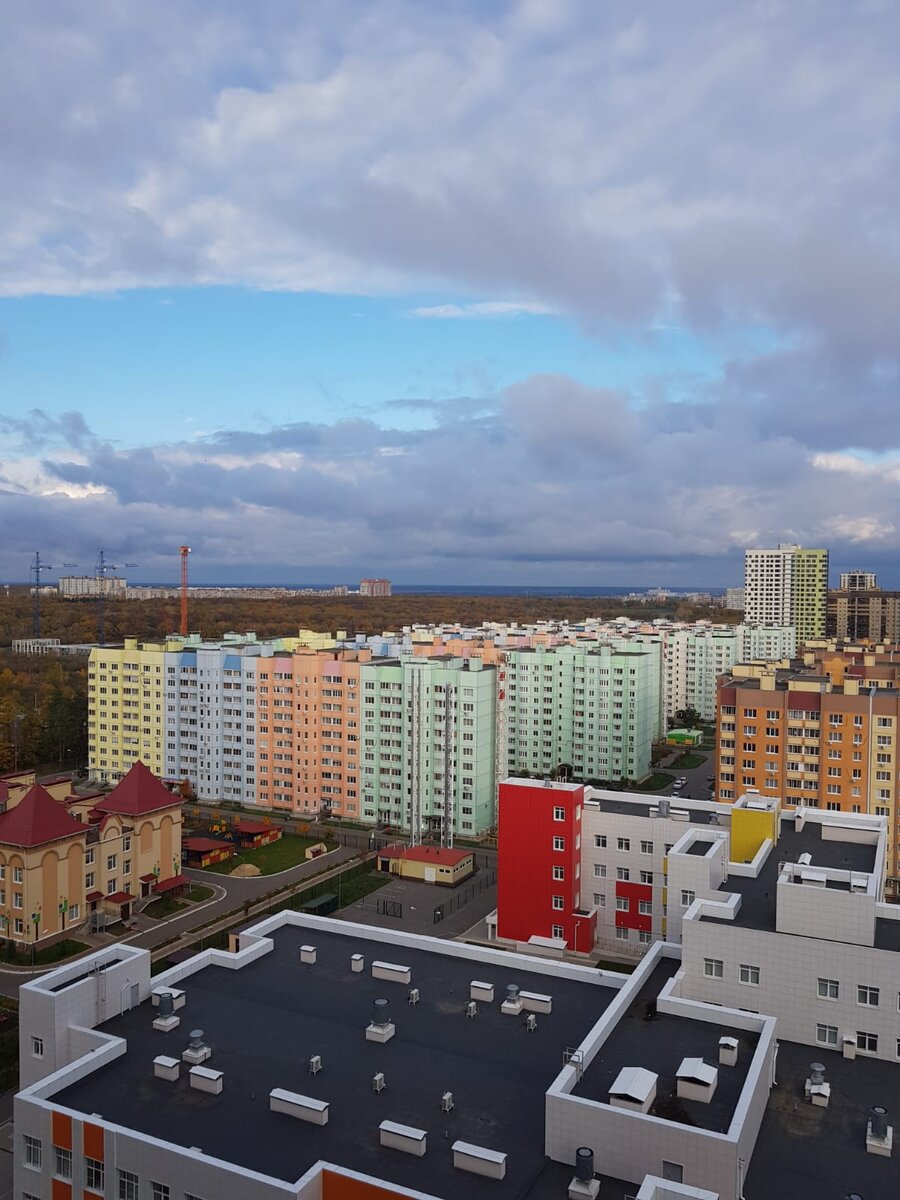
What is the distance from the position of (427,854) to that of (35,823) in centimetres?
1798

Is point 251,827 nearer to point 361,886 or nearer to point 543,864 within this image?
point 361,886

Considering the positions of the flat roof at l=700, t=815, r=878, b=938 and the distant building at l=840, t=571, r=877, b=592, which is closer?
the flat roof at l=700, t=815, r=878, b=938

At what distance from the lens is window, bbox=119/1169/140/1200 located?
48.0 feet

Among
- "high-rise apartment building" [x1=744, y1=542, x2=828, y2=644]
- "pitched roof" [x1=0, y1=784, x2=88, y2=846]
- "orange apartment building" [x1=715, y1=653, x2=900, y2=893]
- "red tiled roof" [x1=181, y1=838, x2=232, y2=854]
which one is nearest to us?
"pitched roof" [x1=0, y1=784, x2=88, y2=846]

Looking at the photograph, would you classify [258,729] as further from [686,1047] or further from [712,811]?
[686,1047]

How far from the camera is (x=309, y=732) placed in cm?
5691

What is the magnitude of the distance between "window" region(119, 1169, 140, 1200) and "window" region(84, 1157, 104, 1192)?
0.37 metres

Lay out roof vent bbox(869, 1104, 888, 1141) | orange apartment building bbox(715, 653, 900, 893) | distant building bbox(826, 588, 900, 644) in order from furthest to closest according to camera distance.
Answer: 1. distant building bbox(826, 588, 900, 644)
2. orange apartment building bbox(715, 653, 900, 893)
3. roof vent bbox(869, 1104, 888, 1141)

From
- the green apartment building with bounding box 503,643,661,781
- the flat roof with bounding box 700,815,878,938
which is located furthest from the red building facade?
the green apartment building with bounding box 503,643,661,781

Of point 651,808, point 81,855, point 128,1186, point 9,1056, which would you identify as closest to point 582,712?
point 651,808

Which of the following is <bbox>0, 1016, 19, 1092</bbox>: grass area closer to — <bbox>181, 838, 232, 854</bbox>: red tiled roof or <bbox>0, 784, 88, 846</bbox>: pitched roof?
<bbox>0, 784, 88, 846</bbox>: pitched roof

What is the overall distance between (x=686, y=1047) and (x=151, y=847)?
29726mm

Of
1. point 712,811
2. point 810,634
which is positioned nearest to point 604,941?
point 712,811

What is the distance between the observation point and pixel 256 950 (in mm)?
21906
